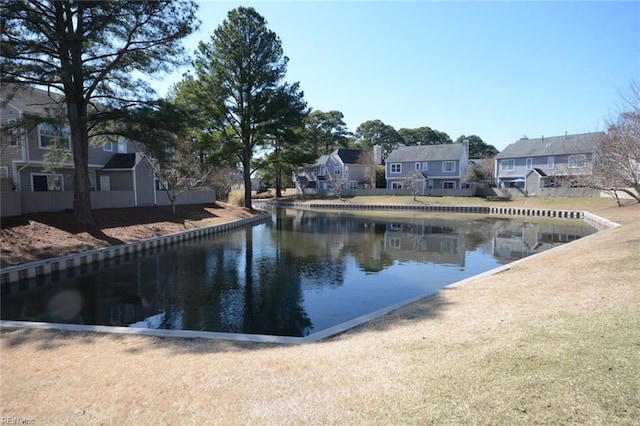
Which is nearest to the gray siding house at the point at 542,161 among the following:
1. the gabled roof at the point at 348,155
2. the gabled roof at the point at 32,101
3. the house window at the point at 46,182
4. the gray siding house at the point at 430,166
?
the gray siding house at the point at 430,166

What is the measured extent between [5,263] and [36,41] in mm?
9015

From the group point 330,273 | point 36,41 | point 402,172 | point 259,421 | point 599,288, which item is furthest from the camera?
point 402,172

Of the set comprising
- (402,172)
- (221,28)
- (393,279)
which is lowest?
(393,279)

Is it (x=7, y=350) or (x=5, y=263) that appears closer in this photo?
(x=7, y=350)

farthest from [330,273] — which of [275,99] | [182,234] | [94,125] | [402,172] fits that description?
[402,172]

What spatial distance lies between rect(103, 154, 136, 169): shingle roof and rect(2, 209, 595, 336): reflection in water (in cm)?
1055

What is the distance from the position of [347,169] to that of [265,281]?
5073 centimetres

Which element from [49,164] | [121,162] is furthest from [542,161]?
[49,164]

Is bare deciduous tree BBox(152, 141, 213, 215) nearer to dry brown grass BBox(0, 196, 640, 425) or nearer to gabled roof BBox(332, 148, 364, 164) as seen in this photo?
dry brown grass BBox(0, 196, 640, 425)

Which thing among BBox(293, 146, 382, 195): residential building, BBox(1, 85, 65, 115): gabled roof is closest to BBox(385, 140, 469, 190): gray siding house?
BBox(293, 146, 382, 195): residential building

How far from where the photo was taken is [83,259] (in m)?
15.7

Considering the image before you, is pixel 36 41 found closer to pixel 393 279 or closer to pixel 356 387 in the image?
pixel 393 279

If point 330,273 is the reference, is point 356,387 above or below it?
above

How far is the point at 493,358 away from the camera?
4801 millimetres
